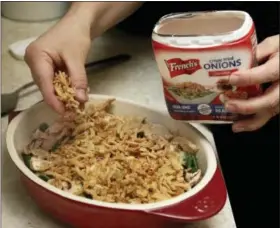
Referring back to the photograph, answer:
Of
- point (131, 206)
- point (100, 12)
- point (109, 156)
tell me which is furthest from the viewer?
point (100, 12)

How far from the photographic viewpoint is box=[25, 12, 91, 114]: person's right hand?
73 centimetres

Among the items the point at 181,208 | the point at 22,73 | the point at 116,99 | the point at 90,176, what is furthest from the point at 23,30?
the point at 181,208

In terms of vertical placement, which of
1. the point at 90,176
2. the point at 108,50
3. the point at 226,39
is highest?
the point at 226,39

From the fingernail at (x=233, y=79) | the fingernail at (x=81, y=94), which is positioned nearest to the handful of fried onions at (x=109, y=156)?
the fingernail at (x=81, y=94)

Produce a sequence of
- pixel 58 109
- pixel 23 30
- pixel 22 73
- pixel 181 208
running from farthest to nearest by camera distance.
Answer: pixel 23 30 < pixel 22 73 < pixel 58 109 < pixel 181 208

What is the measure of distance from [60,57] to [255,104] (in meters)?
0.27

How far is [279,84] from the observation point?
0.71m

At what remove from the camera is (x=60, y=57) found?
0.77 m

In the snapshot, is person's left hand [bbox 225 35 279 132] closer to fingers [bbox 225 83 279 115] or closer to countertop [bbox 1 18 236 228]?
fingers [bbox 225 83 279 115]

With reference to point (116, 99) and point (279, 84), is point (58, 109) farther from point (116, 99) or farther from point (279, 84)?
point (279, 84)

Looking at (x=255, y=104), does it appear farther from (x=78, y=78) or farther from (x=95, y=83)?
(x=95, y=83)

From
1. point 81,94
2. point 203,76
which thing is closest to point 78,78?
point 81,94

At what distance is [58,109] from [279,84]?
0.28m

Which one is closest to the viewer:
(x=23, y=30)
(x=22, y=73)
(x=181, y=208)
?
(x=181, y=208)
